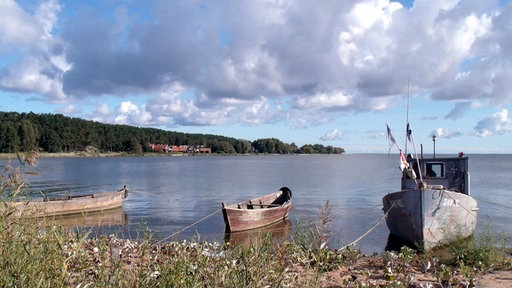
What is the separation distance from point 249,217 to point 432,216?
811 cm

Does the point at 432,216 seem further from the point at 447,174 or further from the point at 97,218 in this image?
the point at 97,218

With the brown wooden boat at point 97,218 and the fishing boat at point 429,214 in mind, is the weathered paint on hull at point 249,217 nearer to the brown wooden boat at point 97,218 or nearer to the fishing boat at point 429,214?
the fishing boat at point 429,214

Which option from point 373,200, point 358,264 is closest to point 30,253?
point 358,264

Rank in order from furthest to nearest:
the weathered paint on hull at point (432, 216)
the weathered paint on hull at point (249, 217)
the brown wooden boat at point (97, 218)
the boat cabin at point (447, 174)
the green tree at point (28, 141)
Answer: the brown wooden boat at point (97, 218)
the weathered paint on hull at point (249, 217)
the boat cabin at point (447, 174)
the weathered paint on hull at point (432, 216)
the green tree at point (28, 141)

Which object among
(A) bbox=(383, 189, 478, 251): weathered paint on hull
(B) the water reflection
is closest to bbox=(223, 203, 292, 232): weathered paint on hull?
(B) the water reflection

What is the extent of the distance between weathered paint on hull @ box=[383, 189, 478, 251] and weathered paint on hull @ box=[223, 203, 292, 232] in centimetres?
678

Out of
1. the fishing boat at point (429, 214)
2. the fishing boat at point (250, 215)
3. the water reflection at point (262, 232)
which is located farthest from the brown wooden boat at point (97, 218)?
the fishing boat at point (429, 214)

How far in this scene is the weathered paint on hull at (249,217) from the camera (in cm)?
1889

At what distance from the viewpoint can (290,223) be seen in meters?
22.8

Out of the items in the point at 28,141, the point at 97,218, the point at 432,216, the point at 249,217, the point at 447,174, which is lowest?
the point at 97,218

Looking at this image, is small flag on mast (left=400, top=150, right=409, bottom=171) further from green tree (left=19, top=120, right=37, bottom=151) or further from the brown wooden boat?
the brown wooden boat

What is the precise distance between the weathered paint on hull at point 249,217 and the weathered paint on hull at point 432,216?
6.78 metres

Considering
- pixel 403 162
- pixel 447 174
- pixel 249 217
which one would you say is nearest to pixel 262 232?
pixel 249 217

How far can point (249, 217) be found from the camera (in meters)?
19.6
